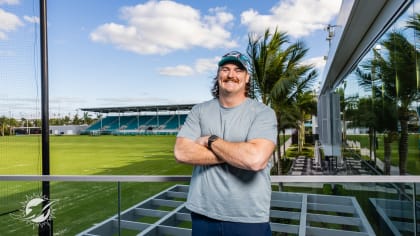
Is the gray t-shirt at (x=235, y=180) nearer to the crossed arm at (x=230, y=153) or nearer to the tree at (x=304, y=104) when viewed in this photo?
the crossed arm at (x=230, y=153)

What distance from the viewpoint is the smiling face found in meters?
1.25

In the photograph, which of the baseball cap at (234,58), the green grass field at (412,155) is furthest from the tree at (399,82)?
the baseball cap at (234,58)

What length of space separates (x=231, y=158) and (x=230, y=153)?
0.06 ft

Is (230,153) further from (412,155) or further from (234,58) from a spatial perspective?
(412,155)

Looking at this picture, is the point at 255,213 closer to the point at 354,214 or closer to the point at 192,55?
the point at 354,214

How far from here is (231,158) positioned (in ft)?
3.63

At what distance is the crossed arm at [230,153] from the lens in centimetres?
109

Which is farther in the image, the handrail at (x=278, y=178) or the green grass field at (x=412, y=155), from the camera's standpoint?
the green grass field at (x=412, y=155)

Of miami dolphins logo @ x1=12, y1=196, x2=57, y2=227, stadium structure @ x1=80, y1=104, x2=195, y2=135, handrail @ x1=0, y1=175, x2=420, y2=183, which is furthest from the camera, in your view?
stadium structure @ x1=80, y1=104, x2=195, y2=135

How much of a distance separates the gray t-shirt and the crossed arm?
0.16ft

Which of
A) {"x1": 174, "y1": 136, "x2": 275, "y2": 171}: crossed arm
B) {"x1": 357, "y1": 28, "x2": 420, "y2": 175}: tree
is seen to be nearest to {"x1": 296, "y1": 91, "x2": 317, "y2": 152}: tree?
{"x1": 357, "y1": 28, "x2": 420, "y2": 175}: tree

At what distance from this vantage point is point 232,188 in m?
1.17

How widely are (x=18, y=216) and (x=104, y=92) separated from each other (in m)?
14.7

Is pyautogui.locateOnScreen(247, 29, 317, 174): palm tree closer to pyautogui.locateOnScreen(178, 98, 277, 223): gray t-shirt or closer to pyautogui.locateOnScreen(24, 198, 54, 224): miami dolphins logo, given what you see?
pyautogui.locateOnScreen(24, 198, 54, 224): miami dolphins logo
